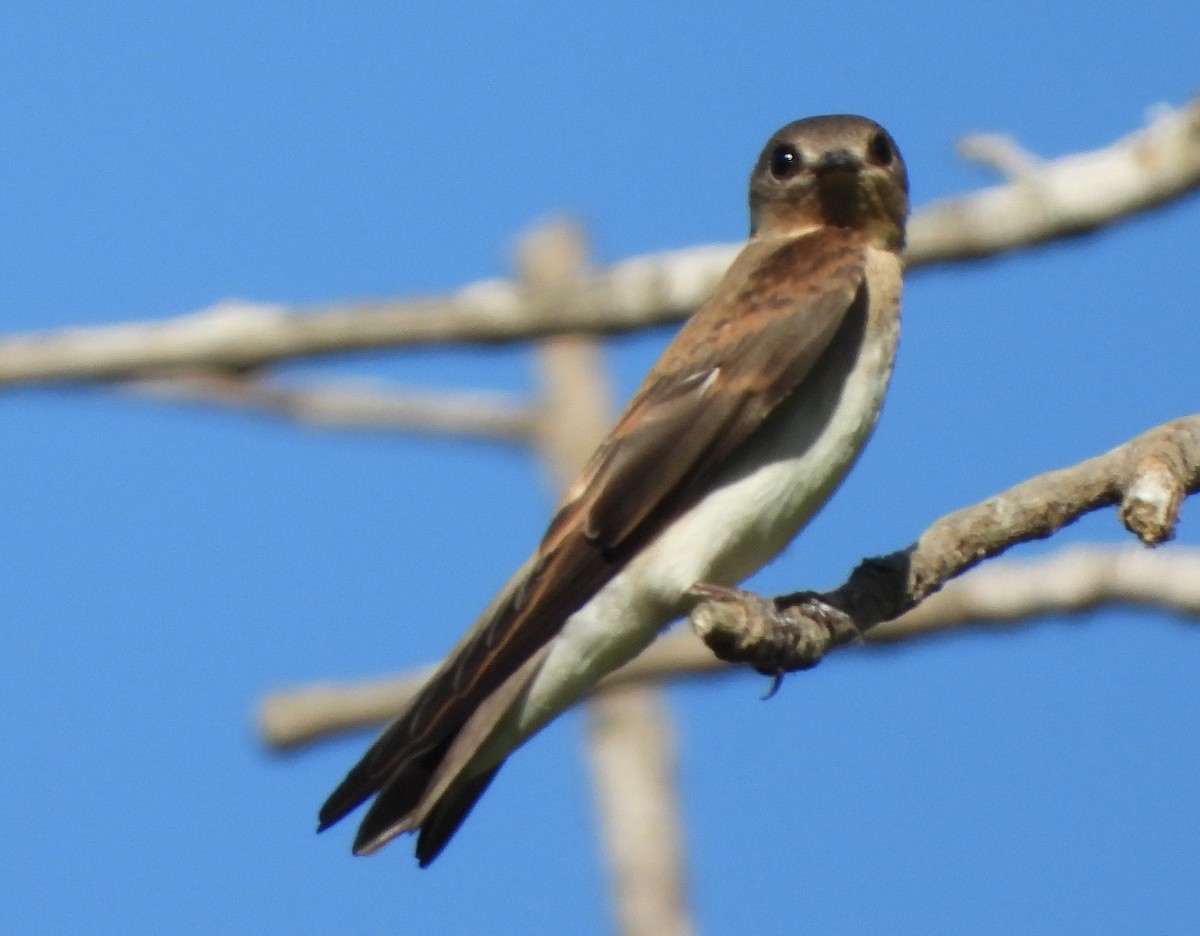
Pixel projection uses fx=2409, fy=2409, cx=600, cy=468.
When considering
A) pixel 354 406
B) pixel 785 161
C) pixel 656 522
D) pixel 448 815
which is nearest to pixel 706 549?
pixel 656 522

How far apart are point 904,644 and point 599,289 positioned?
1.48 meters

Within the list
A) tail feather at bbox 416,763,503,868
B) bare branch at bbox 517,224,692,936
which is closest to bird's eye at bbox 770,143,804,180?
tail feather at bbox 416,763,503,868

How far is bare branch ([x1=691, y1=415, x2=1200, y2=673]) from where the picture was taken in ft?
15.8

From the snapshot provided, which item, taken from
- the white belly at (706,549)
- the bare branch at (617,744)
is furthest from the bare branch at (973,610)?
the bare branch at (617,744)

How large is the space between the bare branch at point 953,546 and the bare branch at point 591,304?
206cm

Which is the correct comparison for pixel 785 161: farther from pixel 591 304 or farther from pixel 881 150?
pixel 591 304

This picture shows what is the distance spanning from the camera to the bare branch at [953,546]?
15.8 feet

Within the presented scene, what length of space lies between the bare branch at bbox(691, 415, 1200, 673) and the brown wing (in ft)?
1.17

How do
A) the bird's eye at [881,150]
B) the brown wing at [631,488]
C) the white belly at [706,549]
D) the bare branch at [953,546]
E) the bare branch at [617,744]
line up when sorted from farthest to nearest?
the bare branch at [617,744]
the bird's eye at [881,150]
the white belly at [706,549]
the brown wing at [631,488]
the bare branch at [953,546]

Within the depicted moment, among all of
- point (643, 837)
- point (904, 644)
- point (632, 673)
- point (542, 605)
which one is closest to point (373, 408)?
point (643, 837)

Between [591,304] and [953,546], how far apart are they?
2.67m

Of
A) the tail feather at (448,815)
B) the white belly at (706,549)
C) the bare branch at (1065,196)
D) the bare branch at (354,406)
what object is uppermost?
the bare branch at (354,406)

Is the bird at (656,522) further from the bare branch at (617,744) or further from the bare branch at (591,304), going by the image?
the bare branch at (617,744)

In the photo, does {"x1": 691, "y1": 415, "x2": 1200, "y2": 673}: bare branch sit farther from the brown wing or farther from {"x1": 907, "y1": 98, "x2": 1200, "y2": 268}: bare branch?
{"x1": 907, "y1": 98, "x2": 1200, "y2": 268}: bare branch
